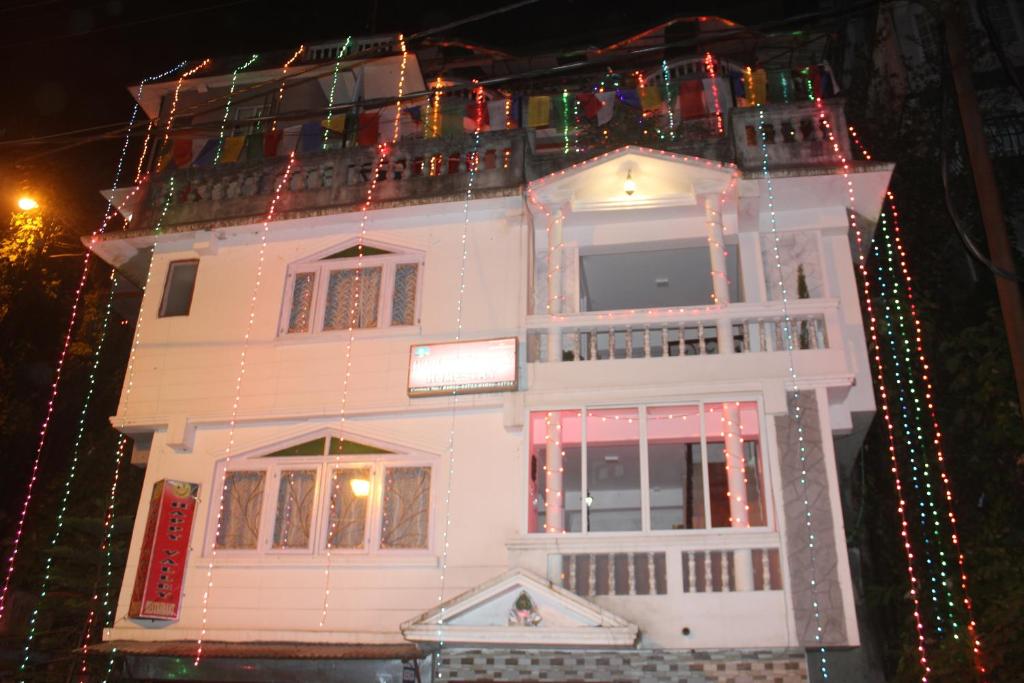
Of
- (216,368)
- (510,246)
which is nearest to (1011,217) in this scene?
(510,246)

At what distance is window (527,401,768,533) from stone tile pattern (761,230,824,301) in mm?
2242

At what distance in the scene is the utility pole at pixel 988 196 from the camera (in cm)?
845

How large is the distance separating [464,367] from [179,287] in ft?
20.1

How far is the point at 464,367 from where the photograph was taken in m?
12.2

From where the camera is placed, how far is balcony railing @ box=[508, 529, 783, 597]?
1029 cm

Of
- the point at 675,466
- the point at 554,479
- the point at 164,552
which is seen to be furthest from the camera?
the point at 675,466

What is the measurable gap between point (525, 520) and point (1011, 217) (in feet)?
51.7

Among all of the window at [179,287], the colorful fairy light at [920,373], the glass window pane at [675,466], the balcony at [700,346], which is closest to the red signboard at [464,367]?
the balcony at [700,346]

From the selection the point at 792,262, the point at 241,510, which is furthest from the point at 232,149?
the point at 792,262

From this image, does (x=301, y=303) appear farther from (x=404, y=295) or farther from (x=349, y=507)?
(x=349, y=507)

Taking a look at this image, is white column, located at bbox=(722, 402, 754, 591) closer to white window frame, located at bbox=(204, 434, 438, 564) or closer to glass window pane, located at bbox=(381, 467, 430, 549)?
white window frame, located at bbox=(204, 434, 438, 564)

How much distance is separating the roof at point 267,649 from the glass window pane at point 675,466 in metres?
4.54

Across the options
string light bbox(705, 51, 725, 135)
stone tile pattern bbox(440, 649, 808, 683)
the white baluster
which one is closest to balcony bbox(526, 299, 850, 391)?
the white baluster

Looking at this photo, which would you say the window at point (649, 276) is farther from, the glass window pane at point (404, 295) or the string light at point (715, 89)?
the glass window pane at point (404, 295)
